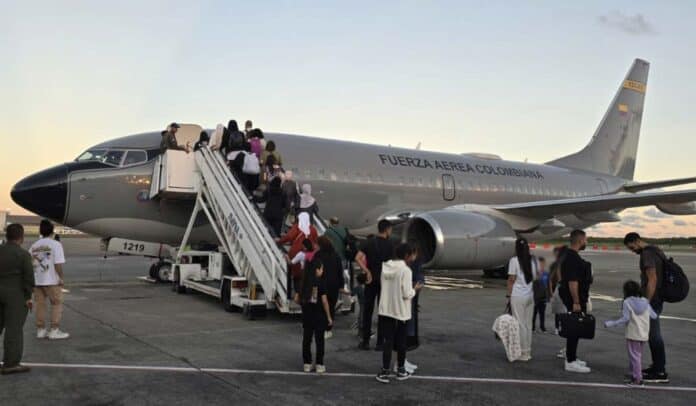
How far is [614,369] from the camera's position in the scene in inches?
237

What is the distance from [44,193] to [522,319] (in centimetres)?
913

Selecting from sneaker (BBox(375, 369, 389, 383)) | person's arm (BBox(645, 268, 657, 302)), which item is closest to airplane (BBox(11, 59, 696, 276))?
person's arm (BBox(645, 268, 657, 302))

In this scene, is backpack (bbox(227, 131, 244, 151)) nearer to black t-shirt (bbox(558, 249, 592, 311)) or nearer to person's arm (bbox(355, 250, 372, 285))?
person's arm (bbox(355, 250, 372, 285))

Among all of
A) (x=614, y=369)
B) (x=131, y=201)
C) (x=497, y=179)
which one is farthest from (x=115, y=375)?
(x=497, y=179)

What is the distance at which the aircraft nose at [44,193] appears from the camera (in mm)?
10898

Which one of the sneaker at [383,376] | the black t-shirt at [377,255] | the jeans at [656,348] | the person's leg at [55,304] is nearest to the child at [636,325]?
the jeans at [656,348]

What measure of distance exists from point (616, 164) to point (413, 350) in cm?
2102

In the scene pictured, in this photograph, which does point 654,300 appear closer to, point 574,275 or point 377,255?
point 574,275

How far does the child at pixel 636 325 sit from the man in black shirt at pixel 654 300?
121mm

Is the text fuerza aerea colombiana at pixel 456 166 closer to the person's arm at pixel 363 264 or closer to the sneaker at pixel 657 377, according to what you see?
the person's arm at pixel 363 264

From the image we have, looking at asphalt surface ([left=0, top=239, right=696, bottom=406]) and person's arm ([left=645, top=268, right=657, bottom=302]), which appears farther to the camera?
person's arm ([left=645, top=268, right=657, bottom=302])

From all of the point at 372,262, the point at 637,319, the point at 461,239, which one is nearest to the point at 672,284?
the point at 637,319

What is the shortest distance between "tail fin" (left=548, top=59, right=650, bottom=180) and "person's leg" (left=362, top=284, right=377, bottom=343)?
60.3 feet

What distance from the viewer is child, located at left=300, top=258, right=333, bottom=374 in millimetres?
5555
